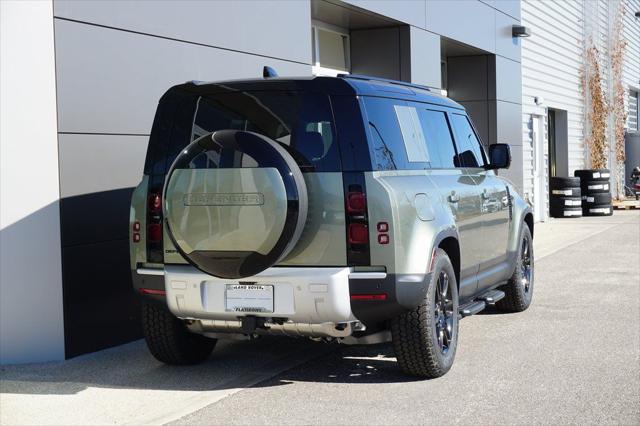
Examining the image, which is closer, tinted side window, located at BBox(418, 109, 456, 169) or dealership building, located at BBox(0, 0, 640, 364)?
tinted side window, located at BBox(418, 109, 456, 169)

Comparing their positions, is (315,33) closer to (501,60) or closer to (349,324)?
(501,60)

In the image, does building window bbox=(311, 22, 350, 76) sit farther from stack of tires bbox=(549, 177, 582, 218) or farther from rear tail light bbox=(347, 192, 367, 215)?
stack of tires bbox=(549, 177, 582, 218)

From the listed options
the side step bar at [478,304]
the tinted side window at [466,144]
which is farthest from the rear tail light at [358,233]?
the tinted side window at [466,144]

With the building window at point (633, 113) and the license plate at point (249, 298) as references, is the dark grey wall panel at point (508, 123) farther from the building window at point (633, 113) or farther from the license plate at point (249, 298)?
the building window at point (633, 113)

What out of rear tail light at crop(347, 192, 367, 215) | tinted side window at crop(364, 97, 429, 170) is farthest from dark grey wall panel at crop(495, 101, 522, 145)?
rear tail light at crop(347, 192, 367, 215)

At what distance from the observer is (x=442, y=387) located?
19.7 ft

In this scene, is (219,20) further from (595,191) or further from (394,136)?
(595,191)

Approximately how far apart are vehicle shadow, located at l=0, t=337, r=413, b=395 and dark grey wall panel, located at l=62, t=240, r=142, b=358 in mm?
158

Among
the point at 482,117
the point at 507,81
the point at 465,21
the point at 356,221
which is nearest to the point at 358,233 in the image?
the point at 356,221

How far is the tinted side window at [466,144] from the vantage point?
754 centimetres

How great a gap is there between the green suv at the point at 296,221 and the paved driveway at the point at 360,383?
0.36 metres

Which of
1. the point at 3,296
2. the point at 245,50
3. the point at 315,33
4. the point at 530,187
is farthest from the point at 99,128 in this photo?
the point at 530,187

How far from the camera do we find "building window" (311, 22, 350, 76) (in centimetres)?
1331

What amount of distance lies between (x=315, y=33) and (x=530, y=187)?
910cm
